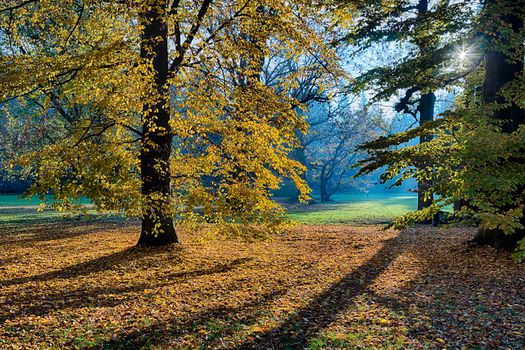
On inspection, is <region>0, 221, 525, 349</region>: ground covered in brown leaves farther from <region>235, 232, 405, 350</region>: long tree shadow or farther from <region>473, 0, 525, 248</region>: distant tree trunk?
<region>473, 0, 525, 248</region>: distant tree trunk

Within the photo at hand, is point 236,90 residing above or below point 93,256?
above

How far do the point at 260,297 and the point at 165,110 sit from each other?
195 inches

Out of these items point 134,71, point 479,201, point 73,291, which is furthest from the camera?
point 134,71

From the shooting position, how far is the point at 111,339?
5.31 metres

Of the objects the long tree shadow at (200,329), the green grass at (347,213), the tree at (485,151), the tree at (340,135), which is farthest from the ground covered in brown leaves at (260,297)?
the tree at (340,135)

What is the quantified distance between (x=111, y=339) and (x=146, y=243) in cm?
625

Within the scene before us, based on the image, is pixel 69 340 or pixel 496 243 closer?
pixel 69 340

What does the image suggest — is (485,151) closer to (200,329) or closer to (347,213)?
(200,329)

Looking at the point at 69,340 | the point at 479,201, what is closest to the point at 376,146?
the point at 479,201

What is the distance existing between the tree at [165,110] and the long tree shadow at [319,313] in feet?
7.48

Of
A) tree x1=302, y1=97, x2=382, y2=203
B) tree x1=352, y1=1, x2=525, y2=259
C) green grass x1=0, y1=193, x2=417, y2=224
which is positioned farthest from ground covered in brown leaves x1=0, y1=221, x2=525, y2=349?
tree x1=302, y1=97, x2=382, y2=203

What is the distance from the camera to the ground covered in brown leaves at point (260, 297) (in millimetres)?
5336

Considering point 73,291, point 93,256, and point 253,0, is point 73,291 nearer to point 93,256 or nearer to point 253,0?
point 93,256

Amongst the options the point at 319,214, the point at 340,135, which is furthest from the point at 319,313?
the point at 340,135
